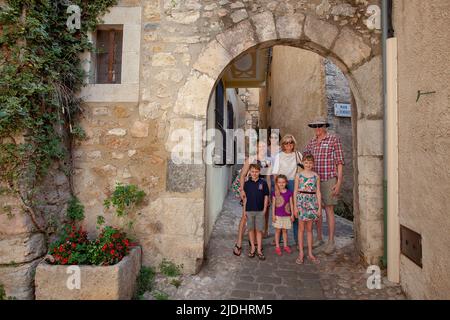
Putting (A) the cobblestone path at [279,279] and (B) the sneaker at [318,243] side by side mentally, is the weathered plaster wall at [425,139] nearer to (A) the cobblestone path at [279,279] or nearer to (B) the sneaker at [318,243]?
(A) the cobblestone path at [279,279]

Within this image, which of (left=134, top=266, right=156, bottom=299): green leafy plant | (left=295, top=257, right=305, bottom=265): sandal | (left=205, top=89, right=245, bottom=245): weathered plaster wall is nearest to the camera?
(left=134, top=266, right=156, bottom=299): green leafy plant

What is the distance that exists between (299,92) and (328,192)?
4.59 metres

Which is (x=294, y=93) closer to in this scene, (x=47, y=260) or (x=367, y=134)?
(x=367, y=134)

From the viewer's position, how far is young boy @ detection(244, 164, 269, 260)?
3047 mm

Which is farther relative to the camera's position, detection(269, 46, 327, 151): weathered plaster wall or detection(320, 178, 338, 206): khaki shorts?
detection(269, 46, 327, 151): weathered plaster wall

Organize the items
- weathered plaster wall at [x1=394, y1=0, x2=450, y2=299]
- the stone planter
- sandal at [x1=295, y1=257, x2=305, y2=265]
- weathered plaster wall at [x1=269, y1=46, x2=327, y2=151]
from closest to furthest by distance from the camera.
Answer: weathered plaster wall at [x1=394, y1=0, x2=450, y2=299], the stone planter, sandal at [x1=295, y1=257, x2=305, y2=265], weathered plaster wall at [x1=269, y1=46, x2=327, y2=151]

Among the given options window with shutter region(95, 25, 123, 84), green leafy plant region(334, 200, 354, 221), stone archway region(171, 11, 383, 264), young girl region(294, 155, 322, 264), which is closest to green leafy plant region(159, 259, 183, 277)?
young girl region(294, 155, 322, 264)

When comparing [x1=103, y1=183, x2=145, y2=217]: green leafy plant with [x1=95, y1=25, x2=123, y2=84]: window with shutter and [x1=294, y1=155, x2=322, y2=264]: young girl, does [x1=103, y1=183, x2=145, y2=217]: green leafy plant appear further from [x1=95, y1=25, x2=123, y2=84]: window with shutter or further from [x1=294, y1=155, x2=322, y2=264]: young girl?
[x1=294, y1=155, x2=322, y2=264]: young girl

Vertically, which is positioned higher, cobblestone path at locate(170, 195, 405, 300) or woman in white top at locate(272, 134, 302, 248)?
woman in white top at locate(272, 134, 302, 248)

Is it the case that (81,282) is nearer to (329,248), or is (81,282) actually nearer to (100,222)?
(100,222)

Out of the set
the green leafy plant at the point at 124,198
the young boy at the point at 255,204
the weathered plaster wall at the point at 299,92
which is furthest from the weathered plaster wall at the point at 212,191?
the weathered plaster wall at the point at 299,92

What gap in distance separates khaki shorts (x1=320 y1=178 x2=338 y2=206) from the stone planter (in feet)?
7.93

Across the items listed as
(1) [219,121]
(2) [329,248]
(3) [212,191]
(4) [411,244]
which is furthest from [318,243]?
(1) [219,121]

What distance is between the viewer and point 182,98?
2688 millimetres
